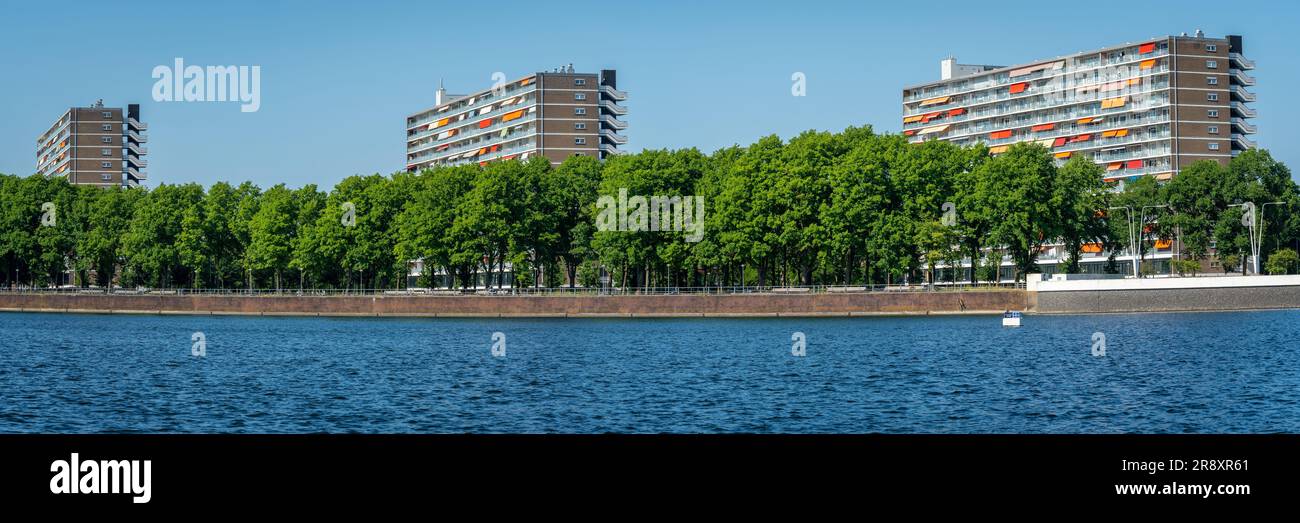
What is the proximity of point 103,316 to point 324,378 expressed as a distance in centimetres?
9236

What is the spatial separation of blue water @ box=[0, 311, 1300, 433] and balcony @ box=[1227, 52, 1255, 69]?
106 m

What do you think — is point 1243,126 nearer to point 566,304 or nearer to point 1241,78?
point 1241,78

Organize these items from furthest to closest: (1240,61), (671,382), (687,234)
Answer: (1240,61), (687,234), (671,382)

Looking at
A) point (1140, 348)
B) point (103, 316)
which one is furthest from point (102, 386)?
point (103, 316)

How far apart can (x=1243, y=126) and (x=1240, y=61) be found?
9.96 metres

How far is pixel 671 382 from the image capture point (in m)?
46.5

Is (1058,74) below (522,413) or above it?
above

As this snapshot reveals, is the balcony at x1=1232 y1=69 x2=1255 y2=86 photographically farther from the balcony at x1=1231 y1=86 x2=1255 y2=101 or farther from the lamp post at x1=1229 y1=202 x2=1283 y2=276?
the lamp post at x1=1229 y1=202 x2=1283 y2=276

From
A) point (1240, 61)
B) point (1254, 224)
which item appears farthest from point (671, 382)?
point (1240, 61)

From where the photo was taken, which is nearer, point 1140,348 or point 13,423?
point 13,423

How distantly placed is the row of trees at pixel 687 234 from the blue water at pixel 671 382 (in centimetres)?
2846

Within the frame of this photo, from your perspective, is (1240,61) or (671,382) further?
(1240,61)
